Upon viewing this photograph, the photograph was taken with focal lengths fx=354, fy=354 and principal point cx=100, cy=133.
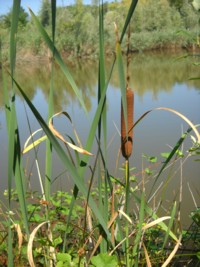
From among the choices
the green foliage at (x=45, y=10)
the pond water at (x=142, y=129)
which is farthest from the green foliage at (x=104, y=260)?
the green foliage at (x=45, y=10)

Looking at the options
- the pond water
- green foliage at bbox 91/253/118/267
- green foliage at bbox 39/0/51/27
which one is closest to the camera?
green foliage at bbox 91/253/118/267

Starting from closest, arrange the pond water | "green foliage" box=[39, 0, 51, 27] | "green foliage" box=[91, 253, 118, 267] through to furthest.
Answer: "green foliage" box=[91, 253, 118, 267], "green foliage" box=[39, 0, 51, 27], the pond water

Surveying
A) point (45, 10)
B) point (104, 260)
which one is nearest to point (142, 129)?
point (45, 10)

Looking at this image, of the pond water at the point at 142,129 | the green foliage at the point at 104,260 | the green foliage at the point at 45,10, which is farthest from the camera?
the pond water at the point at 142,129

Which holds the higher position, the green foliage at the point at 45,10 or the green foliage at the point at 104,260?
the green foliage at the point at 45,10

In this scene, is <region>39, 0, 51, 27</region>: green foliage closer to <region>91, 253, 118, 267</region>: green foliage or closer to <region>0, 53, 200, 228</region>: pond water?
<region>0, 53, 200, 228</region>: pond water

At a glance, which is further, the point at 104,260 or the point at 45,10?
the point at 45,10

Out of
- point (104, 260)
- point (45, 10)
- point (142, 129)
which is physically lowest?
point (142, 129)

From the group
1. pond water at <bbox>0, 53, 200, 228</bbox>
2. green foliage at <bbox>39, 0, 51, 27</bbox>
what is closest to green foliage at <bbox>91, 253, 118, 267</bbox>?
pond water at <bbox>0, 53, 200, 228</bbox>

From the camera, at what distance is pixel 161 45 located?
A: 19797 mm

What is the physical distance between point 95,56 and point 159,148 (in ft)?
50.8

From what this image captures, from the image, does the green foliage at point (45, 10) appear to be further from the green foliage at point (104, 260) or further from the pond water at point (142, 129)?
the green foliage at point (104, 260)

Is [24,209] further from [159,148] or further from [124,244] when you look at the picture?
[159,148]

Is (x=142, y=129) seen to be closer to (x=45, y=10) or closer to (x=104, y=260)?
(x=45, y=10)
